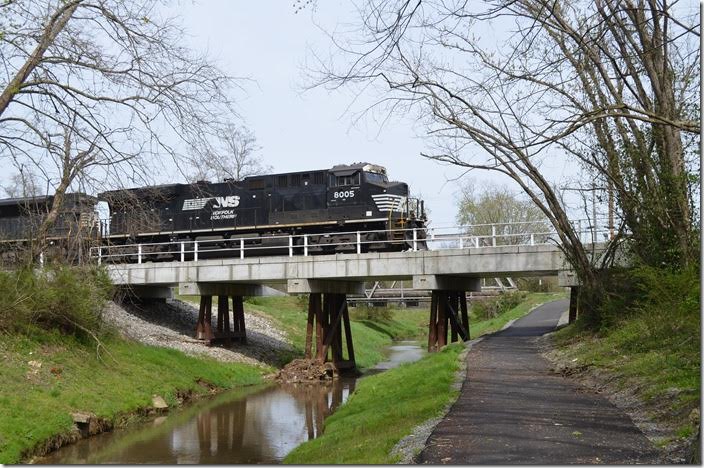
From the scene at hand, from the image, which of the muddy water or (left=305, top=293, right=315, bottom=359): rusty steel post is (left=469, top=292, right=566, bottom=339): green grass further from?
the muddy water

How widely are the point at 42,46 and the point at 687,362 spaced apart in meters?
12.5

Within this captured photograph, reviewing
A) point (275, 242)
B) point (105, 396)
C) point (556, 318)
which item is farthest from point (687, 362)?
point (556, 318)

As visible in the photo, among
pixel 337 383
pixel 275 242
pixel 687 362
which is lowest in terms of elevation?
pixel 337 383

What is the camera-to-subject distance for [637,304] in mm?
19859

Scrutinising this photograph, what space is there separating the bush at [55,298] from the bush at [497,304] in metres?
35.8

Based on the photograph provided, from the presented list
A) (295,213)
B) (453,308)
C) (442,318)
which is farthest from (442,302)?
(295,213)

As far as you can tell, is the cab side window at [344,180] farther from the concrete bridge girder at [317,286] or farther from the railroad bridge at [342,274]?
the concrete bridge girder at [317,286]

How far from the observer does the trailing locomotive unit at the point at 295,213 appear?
1235 inches

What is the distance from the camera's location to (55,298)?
21.8m

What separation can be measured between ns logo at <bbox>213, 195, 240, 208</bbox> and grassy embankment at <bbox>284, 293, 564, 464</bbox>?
15509 mm

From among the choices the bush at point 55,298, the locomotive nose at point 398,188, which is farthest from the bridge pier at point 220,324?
the bush at point 55,298

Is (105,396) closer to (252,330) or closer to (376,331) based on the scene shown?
(252,330)

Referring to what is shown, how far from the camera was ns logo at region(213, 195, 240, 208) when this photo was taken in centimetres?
3403

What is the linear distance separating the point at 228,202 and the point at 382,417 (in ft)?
73.8
